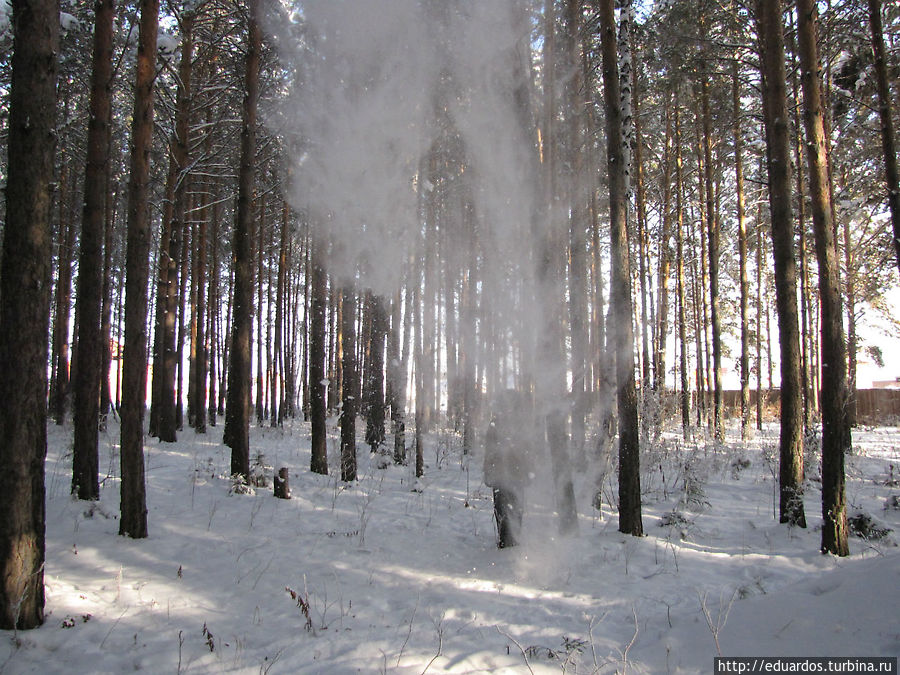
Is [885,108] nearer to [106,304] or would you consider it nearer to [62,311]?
[106,304]

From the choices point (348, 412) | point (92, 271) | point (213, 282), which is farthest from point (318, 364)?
point (213, 282)

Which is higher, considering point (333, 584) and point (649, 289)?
point (649, 289)

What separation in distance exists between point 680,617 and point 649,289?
11.6 m

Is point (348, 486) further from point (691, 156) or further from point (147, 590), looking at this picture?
point (691, 156)

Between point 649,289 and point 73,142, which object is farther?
point 649,289

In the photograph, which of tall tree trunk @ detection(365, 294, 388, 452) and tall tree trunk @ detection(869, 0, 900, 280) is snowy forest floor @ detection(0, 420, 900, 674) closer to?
tall tree trunk @ detection(365, 294, 388, 452)

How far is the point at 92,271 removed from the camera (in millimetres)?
6215

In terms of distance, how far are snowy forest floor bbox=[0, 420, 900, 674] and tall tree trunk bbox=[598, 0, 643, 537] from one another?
0.55m

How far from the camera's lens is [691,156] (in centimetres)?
1493

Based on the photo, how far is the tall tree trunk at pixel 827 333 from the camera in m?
5.05

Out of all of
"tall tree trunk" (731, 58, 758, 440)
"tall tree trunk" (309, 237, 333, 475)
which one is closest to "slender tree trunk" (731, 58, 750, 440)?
"tall tree trunk" (731, 58, 758, 440)

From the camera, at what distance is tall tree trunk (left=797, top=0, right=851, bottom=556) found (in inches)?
199

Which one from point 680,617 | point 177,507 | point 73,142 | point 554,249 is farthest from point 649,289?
point 73,142

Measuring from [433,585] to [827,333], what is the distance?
4806 millimetres
